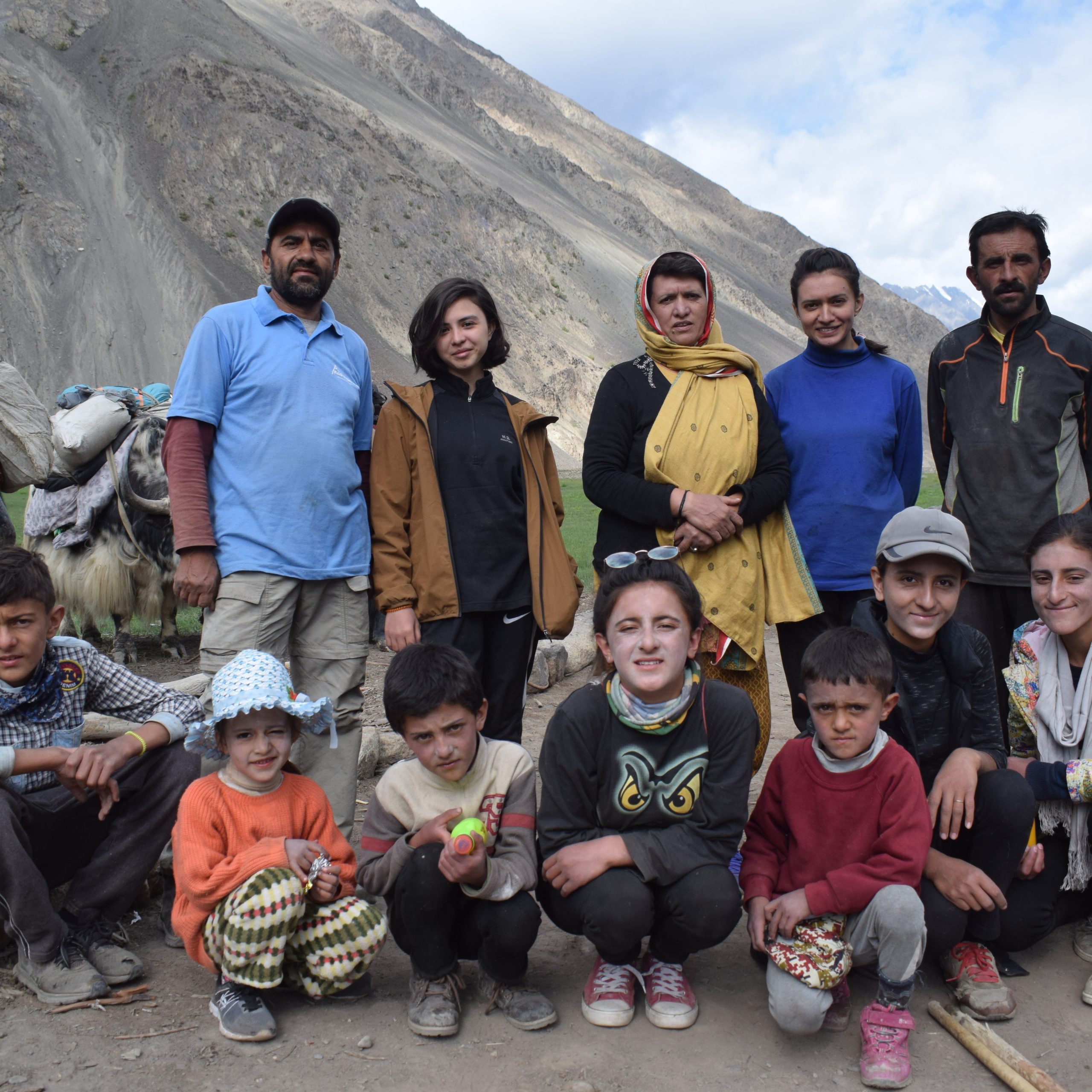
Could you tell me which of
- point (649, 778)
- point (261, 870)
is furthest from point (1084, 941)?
point (261, 870)

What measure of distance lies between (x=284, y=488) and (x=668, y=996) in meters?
1.90

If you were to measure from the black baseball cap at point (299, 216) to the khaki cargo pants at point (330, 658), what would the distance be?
1165 millimetres

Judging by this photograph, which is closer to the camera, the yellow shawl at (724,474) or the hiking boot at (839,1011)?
the hiking boot at (839,1011)

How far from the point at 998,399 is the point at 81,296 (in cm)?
3049

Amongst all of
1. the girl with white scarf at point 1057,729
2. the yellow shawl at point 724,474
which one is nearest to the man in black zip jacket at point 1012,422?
the girl with white scarf at point 1057,729

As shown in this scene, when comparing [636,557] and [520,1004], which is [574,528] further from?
[520,1004]

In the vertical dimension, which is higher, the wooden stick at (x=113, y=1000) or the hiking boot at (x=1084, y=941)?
the hiking boot at (x=1084, y=941)

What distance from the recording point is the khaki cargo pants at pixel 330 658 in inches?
135

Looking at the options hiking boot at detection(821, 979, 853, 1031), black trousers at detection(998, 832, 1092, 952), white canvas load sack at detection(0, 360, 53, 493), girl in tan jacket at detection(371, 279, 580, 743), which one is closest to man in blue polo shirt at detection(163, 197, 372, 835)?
girl in tan jacket at detection(371, 279, 580, 743)

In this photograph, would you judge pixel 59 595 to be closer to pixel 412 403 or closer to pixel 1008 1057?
pixel 412 403

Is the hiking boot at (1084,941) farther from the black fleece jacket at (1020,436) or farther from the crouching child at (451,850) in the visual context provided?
the crouching child at (451,850)

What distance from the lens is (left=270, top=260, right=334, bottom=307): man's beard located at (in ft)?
11.4

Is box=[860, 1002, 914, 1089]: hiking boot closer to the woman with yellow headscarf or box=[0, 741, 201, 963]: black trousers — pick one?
the woman with yellow headscarf

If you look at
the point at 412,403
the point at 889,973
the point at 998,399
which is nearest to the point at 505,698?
the point at 412,403
